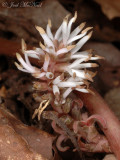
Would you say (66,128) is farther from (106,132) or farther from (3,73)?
(3,73)

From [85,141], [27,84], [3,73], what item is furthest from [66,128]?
[3,73]

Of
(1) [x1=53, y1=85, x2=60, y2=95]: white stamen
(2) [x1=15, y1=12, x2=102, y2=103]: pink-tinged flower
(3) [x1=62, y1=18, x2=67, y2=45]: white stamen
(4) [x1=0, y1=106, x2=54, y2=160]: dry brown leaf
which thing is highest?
(3) [x1=62, y1=18, x2=67, y2=45]: white stamen

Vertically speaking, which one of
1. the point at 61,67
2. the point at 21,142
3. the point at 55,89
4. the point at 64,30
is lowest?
the point at 21,142

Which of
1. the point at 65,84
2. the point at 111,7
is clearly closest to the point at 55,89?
the point at 65,84

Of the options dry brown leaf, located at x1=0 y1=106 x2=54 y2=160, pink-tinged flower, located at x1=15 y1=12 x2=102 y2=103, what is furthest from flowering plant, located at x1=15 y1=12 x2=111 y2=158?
dry brown leaf, located at x1=0 y1=106 x2=54 y2=160

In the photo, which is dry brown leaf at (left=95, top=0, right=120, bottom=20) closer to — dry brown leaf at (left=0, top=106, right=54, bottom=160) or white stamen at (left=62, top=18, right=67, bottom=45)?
white stamen at (left=62, top=18, right=67, bottom=45)

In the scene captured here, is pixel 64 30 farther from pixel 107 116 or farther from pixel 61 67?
pixel 107 116
